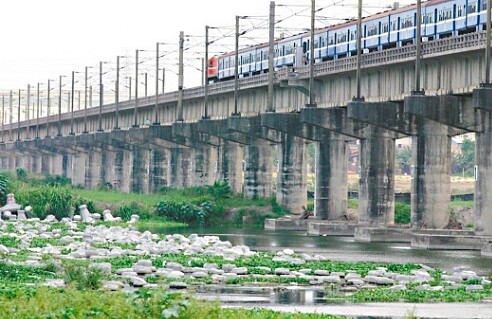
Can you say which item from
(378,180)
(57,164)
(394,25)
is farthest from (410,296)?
(57,164)

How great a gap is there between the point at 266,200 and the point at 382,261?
136 feet

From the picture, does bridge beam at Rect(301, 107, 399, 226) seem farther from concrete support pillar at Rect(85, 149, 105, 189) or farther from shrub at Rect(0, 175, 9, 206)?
concrete support pillar at Rect(85, 149, 105, 189)

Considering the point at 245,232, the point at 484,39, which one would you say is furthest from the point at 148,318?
the point at 245,232

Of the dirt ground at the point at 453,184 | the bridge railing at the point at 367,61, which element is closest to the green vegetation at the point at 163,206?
the bridge railing at the point at 367,61

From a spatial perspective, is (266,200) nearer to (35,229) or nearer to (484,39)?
(35,229)

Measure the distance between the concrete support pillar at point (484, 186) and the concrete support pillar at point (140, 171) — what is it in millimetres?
66167

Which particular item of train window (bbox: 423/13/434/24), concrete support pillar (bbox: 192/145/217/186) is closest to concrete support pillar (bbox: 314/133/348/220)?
train window (bbox: 423/13/434/24)

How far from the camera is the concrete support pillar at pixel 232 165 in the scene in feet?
351

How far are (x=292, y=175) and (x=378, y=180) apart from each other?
53.2 feet

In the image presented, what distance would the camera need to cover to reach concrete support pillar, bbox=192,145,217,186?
4500 inches

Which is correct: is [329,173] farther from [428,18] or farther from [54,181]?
[54,181]

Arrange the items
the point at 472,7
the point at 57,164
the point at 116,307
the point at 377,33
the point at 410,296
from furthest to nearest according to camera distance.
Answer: the point at 57,164 < the point at 377,33 < the point at 472,7 < the point at 410,296 < the point at 116,307

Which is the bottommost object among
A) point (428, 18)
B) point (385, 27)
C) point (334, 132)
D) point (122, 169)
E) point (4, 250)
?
point (4, 250)

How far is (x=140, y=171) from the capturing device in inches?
5212
